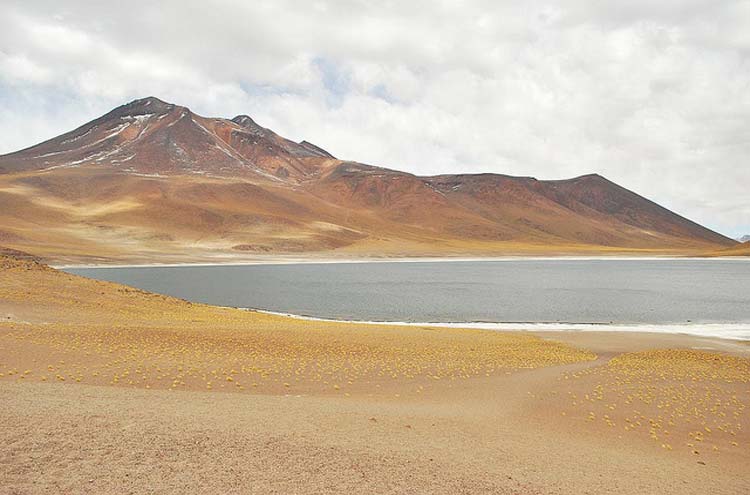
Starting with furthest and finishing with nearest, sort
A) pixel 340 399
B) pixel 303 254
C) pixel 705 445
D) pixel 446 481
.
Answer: pixel 303 254 → pixel 340 399 → pixel 705 445 → pixel 446 481

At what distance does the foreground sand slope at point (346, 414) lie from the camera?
336 inches

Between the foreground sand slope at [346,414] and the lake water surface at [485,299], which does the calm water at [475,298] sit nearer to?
the lake water surface at [485,299]

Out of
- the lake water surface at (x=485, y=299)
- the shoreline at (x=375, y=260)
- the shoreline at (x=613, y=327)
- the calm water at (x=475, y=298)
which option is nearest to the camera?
the shoreline at (x=613, y=327)

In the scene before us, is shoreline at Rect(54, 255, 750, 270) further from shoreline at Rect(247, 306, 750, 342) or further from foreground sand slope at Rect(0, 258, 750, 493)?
foreground sand slope at Rect(0, 258, 750, 493)

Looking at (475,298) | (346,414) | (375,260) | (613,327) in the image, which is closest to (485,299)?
(475,298)

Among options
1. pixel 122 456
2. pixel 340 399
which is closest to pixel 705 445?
pixel 340 399

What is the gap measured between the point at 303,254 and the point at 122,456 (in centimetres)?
15735

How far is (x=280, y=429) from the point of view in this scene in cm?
1066

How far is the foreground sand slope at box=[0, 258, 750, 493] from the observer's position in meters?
8.54

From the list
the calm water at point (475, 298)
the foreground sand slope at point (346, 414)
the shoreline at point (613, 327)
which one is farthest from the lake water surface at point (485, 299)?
the foreground sand slope at point (346, 414)

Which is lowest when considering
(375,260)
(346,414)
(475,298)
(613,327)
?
(475,298)

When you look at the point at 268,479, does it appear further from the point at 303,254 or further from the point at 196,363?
the point at 303,254

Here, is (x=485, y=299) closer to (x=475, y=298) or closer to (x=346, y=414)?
(x=475, y=298)

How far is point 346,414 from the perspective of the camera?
41.0ft
